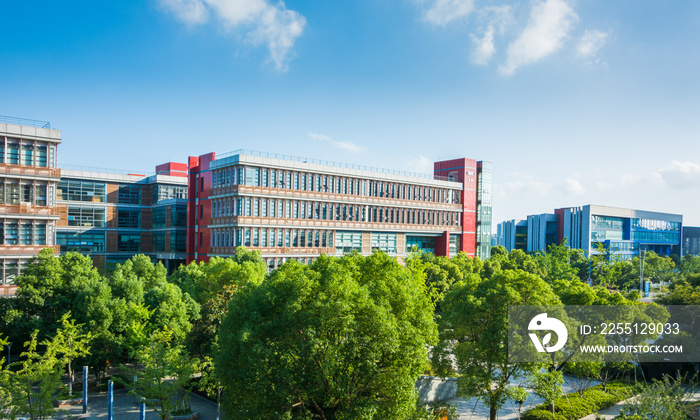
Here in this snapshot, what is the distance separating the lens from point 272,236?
50625mm

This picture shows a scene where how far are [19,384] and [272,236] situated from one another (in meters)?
31.6

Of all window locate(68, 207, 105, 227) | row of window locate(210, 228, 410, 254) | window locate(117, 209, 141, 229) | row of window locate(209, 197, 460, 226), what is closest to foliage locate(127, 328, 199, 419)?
row of window locate(210, 228, 410, 254)

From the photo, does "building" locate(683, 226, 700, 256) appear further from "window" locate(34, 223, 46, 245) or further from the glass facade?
"window" locate(34, 223, 46, 245)

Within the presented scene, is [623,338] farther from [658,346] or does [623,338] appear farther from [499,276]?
[499,276]

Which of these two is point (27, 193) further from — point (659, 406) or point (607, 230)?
point (607, 230)

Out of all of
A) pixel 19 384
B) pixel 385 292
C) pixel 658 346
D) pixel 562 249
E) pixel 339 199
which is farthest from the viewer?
pixel 562 249

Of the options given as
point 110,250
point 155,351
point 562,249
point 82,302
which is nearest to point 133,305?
point 82,302

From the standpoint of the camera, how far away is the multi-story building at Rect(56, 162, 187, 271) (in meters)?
56.0

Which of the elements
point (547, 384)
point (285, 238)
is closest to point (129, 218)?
point (285, 238)

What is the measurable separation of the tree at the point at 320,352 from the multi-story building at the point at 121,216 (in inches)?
1725

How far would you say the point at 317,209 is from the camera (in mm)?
54562

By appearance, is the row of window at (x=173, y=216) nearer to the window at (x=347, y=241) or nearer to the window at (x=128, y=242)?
the window at (x=128, y=242)

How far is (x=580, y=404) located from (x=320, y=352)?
1609 centimetres

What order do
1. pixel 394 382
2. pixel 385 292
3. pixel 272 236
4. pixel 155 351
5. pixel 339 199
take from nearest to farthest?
pixel 394 382
pixel 385 292
pixel 155 351
pixel 272 236
pixel 339 199
